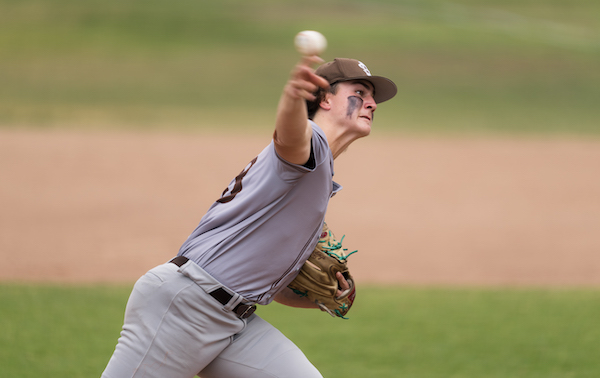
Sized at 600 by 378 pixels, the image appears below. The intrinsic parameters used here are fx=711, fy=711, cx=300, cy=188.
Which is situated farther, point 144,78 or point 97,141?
point 144,78

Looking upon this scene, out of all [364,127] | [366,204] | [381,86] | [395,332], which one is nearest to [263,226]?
[364,127]

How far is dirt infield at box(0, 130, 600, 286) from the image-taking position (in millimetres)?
8430

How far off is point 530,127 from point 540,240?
A: 7.86m

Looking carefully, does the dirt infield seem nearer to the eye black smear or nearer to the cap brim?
the cap brim

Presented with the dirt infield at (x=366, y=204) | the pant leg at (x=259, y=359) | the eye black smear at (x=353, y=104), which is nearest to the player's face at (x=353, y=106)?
the eye black smear at (x=353, y=104)

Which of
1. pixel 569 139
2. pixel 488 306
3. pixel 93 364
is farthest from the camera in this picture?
pixel 569 139

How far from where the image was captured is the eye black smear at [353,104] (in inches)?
109

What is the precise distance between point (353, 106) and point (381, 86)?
0.84 ft

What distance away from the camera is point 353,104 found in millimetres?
2791

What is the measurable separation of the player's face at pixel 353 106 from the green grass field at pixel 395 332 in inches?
103

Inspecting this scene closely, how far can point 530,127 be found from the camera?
1681 centimetres

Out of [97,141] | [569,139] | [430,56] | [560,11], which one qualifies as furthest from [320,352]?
[560,11]

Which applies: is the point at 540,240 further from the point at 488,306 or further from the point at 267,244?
the point at 267,244

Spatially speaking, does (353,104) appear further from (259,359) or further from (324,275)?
(259,359)
